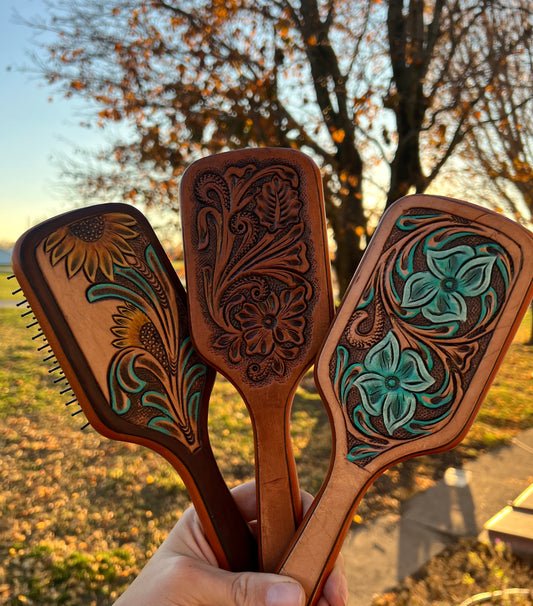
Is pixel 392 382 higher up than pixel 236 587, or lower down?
higher up

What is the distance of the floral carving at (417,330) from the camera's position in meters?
0.73

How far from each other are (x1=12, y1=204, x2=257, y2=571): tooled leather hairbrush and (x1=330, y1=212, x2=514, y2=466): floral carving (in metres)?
0.23

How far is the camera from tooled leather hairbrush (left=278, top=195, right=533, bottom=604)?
73 cm

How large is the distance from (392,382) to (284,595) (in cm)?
32

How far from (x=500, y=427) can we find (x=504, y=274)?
146 inches

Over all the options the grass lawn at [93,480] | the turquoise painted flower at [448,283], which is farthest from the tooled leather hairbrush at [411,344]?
the grass lawn at [93,480]

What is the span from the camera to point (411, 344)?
2.47 feet

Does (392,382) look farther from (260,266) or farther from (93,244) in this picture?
(93,244)

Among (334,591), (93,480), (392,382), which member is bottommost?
(93,480)

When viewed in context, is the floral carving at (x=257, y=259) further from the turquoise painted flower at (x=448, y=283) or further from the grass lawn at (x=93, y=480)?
the grass lawn at (x=93, y=480)

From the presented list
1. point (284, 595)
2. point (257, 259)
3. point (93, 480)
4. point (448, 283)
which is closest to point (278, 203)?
point (257, 259)

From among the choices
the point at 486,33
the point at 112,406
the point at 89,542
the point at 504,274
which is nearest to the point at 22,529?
the point at 89,542

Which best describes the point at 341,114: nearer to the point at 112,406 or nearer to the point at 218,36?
the point at 218,36

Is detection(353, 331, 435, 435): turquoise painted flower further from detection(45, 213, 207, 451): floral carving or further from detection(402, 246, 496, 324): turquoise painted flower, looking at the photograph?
detection(45, 213, 207, 451): floral carving
